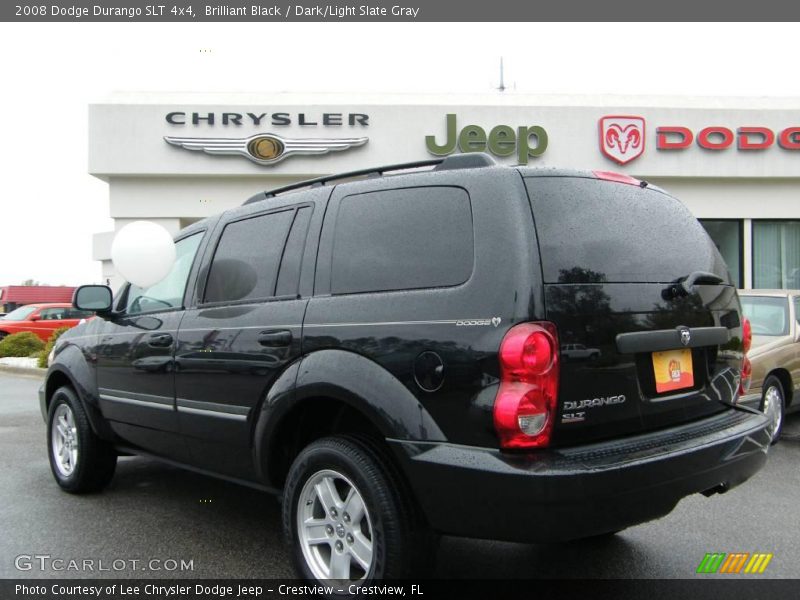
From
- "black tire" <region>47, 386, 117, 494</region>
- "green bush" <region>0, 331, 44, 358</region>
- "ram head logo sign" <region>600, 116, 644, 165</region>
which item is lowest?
"green bush" <region>0, 331, 44, 358</region>

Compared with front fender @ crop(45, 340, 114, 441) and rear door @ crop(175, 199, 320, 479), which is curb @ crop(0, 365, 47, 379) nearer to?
front fender @ crop(45, 340, 114, 441)

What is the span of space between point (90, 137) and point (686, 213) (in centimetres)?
1662

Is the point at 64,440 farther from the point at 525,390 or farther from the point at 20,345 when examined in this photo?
the point at 20,345

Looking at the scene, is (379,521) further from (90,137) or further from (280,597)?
(90,137)

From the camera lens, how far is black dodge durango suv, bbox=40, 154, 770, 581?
256cm

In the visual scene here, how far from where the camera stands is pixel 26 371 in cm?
1473

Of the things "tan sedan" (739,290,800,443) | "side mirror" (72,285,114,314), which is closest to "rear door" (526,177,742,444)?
"tan sedan" (739,290,800,443)

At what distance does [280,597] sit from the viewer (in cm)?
327

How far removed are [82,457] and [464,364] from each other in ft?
11.4

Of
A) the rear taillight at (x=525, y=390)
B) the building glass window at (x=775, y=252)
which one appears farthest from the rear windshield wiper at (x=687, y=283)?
the building glass window at (x=775, y=252)

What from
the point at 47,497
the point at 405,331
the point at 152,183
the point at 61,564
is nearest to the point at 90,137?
the point at 152,183

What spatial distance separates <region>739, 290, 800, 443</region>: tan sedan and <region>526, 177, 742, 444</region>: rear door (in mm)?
2879

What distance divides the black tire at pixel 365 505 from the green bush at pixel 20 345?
16.9 metres

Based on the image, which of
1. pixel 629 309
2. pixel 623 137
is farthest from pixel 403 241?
pixel 623 137
